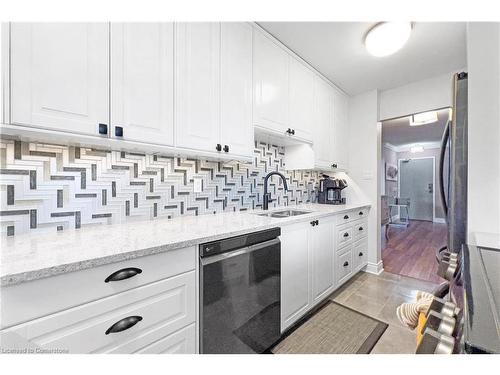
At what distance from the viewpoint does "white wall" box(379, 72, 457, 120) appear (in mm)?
2416

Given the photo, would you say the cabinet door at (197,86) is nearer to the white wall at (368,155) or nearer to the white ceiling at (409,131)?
the white wall at (368,155)

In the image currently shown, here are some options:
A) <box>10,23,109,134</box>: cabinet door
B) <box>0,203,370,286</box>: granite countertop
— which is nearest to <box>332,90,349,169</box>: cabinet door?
<box>0,203,370,286</box>: granite countertop

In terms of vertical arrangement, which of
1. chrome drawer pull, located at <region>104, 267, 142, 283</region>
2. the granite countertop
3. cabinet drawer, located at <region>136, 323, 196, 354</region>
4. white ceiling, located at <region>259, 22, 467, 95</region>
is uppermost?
white ceiling, located at <region>259, 22, 467, 95</region>

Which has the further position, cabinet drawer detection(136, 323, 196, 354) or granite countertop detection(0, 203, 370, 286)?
cabinet drawer detection(136, 323, 196, 354)

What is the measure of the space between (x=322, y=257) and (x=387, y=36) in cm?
190

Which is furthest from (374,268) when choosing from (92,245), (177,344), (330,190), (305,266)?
(92,245)

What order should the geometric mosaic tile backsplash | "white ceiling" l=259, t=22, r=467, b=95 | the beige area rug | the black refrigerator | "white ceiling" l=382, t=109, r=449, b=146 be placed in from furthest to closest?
"white ceiling" l=382, t=109, r=449, b=146 < "white ceiling" l=259, t=22, r=467, b=95 < the beige area rug < the black refrigerator < the geometric mosaic tile backsplash

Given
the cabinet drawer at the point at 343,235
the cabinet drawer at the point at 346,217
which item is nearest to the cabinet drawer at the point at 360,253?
the cabinet drawer at the point at 343,235

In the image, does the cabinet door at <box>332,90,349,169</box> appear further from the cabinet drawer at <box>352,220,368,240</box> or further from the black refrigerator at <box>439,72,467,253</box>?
the black refrigerator at <box>439,72,467,253</box>

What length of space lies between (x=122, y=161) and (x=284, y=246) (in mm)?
1229

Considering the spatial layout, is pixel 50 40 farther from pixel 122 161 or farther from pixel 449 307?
pixel 449 307

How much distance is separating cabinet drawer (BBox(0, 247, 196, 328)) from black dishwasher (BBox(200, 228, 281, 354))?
8.7 inches

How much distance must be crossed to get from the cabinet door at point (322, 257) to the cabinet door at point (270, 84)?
1.00 metres
